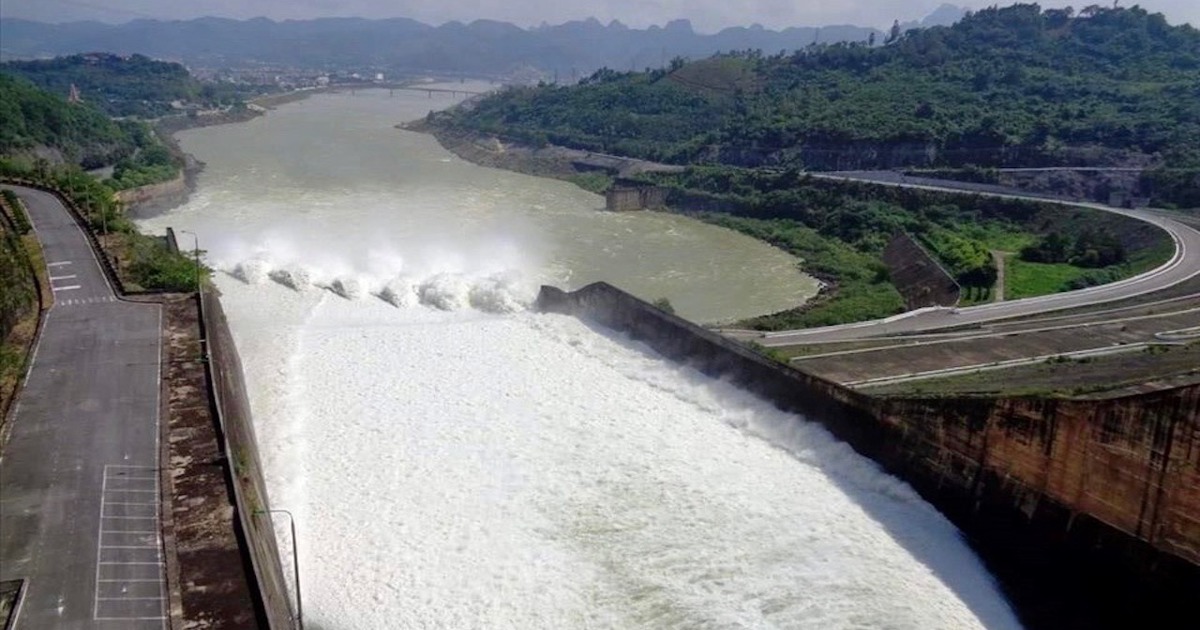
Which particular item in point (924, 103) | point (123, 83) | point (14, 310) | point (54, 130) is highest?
point (123, 83)

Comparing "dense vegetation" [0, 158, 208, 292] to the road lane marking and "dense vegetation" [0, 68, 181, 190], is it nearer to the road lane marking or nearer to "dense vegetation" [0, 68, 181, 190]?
"dense vegetation" [0, 68, 181, 190]

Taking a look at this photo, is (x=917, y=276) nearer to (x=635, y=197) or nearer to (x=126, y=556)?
(x=635, y=197)

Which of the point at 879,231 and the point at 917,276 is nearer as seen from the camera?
the point at 917,276

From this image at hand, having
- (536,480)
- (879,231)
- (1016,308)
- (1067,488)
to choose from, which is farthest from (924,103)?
(536,480)

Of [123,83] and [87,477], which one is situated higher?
[123,83]

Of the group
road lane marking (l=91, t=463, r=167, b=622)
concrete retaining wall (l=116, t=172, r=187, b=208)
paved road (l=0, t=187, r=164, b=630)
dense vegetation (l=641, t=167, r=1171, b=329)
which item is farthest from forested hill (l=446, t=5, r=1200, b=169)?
road lane marking (l=91, t=463, r=167, b=622)

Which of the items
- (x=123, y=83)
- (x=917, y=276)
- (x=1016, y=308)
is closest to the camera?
(x=1016, y=308)
